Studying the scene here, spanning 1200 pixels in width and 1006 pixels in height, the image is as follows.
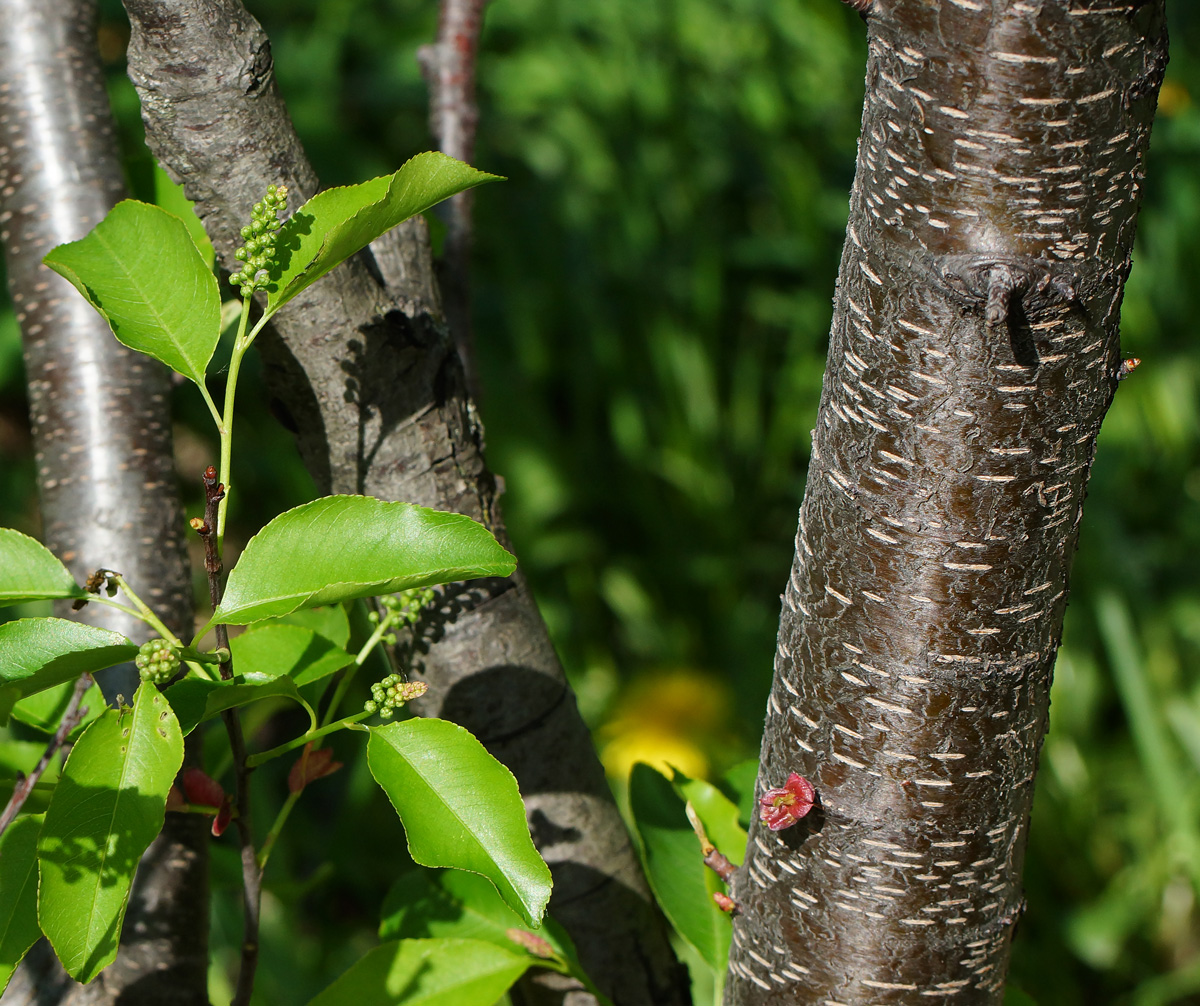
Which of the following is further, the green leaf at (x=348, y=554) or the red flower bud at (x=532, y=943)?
the red flower bud at (x=532, y=943)

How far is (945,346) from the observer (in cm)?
33

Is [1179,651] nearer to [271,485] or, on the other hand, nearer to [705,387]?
[705,387]

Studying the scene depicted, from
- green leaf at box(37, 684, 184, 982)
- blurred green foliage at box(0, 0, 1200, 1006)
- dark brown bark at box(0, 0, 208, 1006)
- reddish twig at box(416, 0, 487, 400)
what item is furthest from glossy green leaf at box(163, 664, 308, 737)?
blurred green foliage at box(0, 0, 1200, 1006)

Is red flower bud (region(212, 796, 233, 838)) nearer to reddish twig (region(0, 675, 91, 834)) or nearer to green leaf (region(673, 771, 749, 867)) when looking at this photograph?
reddish twig (region(0, 675, 91, 834))

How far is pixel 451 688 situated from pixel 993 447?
0.89 ft

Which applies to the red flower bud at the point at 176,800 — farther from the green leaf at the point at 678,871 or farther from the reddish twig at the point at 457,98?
the reddish twig at the point at 457,98

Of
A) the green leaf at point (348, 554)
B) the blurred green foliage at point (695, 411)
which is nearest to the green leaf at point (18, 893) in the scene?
the green leaf at point (348, 554)

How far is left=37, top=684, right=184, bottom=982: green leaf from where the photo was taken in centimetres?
32

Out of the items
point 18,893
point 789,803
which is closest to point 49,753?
point 18,893

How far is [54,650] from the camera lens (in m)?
0.34

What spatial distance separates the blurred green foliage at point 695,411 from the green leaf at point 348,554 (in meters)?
0.98

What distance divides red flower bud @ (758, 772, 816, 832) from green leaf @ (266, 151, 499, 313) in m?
0.25

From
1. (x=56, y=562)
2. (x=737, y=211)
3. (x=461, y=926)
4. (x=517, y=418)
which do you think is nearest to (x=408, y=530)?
(x=56, y=562)

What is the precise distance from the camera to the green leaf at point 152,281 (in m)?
0.36
